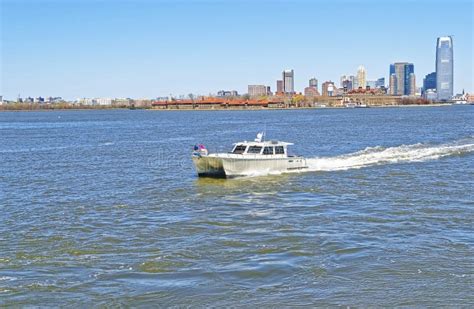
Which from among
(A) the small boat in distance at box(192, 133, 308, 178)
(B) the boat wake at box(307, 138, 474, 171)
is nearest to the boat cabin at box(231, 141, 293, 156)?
(A) the small boat in distance at box(192, 133, 308, 178)

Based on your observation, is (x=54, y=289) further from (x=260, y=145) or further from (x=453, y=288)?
(x=260, y=145)

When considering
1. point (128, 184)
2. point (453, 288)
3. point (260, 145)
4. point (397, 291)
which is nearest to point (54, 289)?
point (397, 291)

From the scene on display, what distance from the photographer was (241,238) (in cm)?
2470

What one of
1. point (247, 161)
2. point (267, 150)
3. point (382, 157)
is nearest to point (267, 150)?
point (267, 150)

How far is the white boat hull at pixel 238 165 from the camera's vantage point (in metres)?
41.9

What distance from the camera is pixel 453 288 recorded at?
18.2 metres

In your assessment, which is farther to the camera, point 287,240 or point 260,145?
point 260,145

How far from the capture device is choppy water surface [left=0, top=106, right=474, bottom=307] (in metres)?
18.2

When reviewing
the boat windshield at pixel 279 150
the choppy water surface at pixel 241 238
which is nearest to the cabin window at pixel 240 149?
the boat windshield at pixel 279 150

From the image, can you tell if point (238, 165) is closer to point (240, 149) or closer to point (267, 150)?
point (240, 149)

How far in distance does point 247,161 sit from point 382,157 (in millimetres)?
15142

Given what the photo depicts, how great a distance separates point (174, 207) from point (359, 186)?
39.5 ft

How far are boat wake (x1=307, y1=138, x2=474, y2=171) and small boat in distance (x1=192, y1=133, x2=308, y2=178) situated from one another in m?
2.57

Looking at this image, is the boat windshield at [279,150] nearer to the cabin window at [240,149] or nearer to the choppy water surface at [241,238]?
the cabin window at [240,149]
